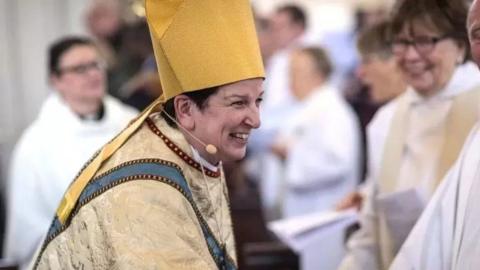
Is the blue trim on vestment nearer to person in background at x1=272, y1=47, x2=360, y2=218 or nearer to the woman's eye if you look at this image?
the woman's eye

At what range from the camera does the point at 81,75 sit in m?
4.98

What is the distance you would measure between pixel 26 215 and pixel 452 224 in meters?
2.59

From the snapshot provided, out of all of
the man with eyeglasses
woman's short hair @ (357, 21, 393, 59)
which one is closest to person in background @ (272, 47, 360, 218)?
the man with eyeglasses

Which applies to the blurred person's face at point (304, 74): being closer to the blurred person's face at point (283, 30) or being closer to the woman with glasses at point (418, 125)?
the blurred person's face at point (283, 30)

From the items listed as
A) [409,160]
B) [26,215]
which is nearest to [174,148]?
[409,160]

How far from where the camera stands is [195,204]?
252 centimetres

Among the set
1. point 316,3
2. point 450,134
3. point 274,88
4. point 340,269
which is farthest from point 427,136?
point 316,3

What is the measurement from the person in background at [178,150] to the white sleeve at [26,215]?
2.11 m

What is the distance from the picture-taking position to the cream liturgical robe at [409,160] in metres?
3.42

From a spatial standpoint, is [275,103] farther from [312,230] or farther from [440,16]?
[440,16]

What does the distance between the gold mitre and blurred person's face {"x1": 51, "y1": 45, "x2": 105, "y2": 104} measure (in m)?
2.46

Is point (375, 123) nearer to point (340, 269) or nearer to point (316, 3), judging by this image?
point (340, 269)

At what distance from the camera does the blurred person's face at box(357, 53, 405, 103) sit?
4.55m

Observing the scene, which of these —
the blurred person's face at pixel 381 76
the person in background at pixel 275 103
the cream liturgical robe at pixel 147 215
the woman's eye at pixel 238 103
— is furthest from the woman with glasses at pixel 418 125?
the person in background at pixel 275 103
